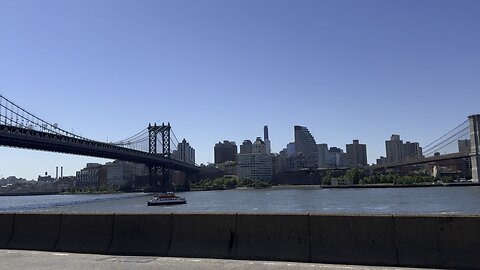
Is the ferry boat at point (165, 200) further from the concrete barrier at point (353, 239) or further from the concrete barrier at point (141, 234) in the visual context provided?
the concrete barrier at point (353, 239)

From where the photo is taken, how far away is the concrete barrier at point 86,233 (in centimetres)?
1417

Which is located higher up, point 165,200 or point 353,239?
point 165,200

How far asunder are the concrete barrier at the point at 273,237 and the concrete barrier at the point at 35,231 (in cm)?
580

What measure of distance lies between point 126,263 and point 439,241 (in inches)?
279

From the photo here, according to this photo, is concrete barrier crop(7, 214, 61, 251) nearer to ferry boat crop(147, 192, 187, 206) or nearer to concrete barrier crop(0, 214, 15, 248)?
concrete barrier crop(0, 214, 15, 248)

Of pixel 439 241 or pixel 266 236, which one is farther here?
pixel 266 236

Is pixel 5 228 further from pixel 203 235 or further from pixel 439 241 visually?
pixel 439 241

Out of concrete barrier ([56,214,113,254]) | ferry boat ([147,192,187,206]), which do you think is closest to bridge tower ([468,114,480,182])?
ferry boat ([147,192,187,206])

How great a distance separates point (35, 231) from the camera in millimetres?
15219

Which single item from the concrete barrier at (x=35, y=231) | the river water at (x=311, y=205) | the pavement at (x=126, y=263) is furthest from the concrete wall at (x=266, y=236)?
the river water at (x=311, y=205)

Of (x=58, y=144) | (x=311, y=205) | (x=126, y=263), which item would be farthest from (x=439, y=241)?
(x=58, y=144)

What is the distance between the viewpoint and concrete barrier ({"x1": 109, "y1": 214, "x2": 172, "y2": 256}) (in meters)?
13.5

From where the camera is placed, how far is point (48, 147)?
9562 cm

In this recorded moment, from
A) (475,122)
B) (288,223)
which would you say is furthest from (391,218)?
(475,122)
